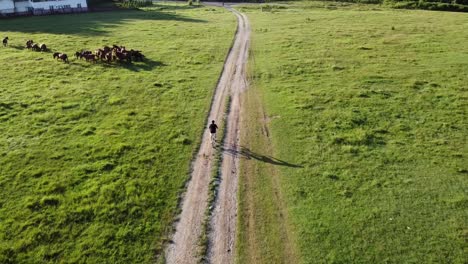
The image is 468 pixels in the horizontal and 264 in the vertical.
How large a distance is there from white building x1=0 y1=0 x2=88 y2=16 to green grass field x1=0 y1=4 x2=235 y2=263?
33295mm

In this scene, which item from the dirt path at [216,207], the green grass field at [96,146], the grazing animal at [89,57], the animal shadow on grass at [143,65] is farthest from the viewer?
the grazing animal at [89,57]

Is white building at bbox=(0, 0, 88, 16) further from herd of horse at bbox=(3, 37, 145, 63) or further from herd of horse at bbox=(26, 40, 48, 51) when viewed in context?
herd of horse at bbox=(3, 37, 145, 63)

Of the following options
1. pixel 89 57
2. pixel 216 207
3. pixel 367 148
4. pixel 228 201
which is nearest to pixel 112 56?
pixel 89 57

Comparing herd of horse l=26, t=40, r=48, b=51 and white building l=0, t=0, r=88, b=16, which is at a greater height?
white building l=0, t=0, r=88, b=16

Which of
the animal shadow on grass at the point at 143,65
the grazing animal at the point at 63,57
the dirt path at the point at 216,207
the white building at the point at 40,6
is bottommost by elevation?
the dirt path at the point at 216,207

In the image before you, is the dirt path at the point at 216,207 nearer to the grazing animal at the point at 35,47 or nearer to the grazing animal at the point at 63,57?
the grazing animal at the point at 63,57

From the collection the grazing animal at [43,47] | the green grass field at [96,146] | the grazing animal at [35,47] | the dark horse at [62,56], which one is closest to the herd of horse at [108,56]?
the dark horse at [62,56]

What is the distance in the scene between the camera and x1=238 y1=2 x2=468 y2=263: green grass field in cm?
1862

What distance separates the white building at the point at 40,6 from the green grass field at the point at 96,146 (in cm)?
3329

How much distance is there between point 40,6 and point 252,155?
261 feet

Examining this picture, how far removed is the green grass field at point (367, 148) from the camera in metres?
18.6

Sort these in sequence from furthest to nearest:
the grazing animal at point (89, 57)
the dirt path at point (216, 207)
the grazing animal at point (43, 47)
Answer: the grazing animal at point (43, 47)
the grazing animal at point (89, 57)
the dirt path at point (216, 207)

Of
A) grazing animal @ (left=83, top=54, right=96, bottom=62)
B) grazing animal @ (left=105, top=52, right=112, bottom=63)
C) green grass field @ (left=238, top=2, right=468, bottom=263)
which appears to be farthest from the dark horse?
green grass field @ (left=238, top=2, right=468, bottom=263)

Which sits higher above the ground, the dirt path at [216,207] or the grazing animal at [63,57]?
the grazing animal at [63,57]
